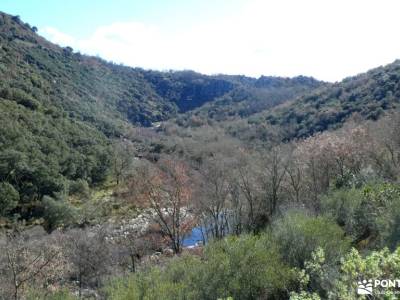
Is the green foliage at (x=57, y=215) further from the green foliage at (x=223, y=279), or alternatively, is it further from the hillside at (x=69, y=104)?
the green foliage at (x=223, y=279)

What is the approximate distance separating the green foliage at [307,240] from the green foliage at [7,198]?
122 feet

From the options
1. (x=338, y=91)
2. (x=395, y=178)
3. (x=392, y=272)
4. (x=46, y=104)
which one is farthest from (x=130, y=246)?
(x=338, y=91)

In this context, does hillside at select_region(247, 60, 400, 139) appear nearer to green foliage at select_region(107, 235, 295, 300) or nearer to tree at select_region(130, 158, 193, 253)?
tree at select_region(130, 158, 193, 253)

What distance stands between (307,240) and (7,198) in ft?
129

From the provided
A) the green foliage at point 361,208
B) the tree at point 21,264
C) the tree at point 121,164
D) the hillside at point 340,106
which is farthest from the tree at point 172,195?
the hillside at point 340,106

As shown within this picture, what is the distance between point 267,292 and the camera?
19016 millimetres

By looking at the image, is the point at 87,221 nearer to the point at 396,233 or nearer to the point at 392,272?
the point at 396,233

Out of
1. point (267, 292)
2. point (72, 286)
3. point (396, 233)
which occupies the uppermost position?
point (396, 233)

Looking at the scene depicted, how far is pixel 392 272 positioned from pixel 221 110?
151278 mm

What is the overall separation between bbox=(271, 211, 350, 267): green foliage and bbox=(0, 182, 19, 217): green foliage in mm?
37304

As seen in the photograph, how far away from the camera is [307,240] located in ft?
69.7

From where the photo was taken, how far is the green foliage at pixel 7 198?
1946 inches

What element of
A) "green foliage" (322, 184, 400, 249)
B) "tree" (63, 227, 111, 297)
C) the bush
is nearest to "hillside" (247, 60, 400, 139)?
the bush

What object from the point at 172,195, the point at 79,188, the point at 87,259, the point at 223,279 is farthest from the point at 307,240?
the point at 79,188
